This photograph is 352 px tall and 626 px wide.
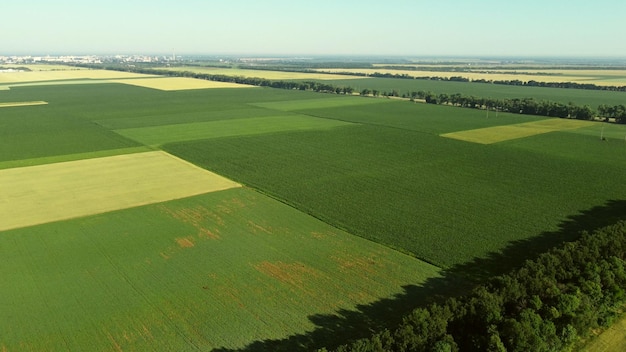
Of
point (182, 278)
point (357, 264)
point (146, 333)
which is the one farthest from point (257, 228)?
point (146, 333)

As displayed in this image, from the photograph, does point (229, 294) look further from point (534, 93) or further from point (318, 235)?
point (534, 93)

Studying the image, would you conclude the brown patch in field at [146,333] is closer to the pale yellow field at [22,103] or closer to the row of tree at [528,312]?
the row of tree at [528,312]

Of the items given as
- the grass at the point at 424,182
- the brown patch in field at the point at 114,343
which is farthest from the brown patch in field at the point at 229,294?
the grass at the point at 424,182

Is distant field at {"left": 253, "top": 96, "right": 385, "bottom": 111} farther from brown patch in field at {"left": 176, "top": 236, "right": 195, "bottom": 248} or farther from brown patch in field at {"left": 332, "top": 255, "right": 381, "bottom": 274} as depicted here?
brown patch in field at {"left": 332, "top": 255, "right": 381, "bottom": 274}

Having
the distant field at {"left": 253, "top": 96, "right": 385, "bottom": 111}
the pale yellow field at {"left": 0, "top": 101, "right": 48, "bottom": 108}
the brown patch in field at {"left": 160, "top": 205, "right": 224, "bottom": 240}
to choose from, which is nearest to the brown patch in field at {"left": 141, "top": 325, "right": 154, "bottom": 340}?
the brown patch in field at {"left": 160, "top": 205, "right": 224, "bottom": 240}

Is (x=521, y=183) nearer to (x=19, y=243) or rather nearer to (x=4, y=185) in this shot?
(x=19, y=243)

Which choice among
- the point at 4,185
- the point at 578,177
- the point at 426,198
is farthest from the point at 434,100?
the point at 4,185
